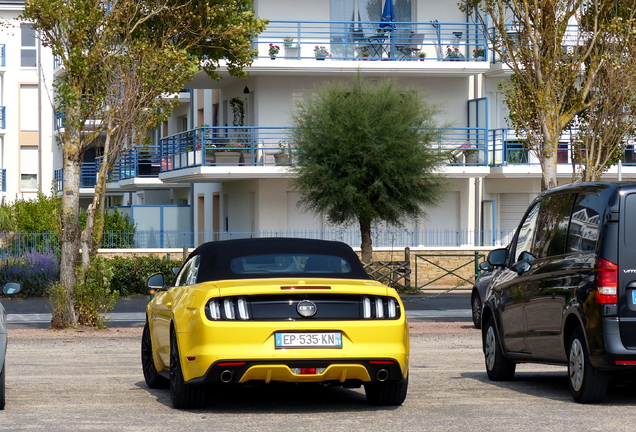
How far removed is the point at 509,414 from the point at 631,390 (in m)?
2.22

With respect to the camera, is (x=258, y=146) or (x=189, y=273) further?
(x=258, y=146)

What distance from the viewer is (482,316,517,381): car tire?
11.5 meters

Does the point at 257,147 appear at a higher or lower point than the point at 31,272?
higher

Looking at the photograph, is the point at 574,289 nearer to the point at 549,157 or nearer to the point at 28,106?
the point at 549,157

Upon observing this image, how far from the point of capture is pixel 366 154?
2934 centimetres

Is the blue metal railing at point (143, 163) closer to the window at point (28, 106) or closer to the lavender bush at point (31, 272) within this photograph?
the window at point (28, 106)

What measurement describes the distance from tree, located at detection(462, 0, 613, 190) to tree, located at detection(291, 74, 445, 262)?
278 inches

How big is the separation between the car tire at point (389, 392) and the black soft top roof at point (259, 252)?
98 cm

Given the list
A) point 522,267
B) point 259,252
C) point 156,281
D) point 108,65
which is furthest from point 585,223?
point 108,65

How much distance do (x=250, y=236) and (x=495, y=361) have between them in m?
23.4

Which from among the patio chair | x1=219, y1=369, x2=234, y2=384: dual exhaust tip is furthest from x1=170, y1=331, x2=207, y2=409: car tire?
the patio chair

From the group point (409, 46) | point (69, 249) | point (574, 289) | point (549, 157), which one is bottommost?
point (69, 249)

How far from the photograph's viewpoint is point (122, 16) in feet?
63.4

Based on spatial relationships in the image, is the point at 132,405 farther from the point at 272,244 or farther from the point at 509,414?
the point at 509,414
